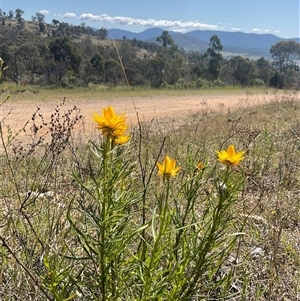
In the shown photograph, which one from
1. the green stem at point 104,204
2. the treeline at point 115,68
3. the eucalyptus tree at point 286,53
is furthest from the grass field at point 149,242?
the eucalyptus tree at point 286,53

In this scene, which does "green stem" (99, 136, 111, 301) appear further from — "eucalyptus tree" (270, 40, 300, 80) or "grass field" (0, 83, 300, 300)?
"eucalyptus tree" (270, 40, 300, 80)

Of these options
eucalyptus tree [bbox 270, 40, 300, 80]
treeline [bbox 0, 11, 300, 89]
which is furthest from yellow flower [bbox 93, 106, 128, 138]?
eucalyptus tree [bbox 270, 40, 300, 80]

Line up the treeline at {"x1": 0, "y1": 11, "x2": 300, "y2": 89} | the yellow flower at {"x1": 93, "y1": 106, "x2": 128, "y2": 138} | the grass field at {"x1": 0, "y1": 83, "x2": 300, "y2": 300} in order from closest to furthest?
1. the yellow flower at {"x1": 93, "y1": 106, "x2": 128, "y2": 138}
2. the grass field at {"x1": 0, "y1": 83, "x2": 300, "y2": 300}
3. the treeline at {"x1": 0, "y1": 11, "x2": 300, "y2": 89}

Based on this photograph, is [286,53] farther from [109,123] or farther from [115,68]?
[109,123]

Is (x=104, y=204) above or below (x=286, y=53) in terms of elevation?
below

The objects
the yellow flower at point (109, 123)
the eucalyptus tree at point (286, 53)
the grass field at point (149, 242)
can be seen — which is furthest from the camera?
the eucalyptus tree at point (286, 53)

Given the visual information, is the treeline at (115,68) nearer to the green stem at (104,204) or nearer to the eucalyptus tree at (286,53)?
the eucalyptus tree at (286,53)

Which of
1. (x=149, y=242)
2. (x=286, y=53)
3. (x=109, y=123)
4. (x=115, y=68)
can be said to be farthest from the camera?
(x=286, y=53)

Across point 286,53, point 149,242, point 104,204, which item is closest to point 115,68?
point 286,53

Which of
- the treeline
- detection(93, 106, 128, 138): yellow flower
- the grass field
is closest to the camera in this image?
detection(93, 106, 128, 138): yellow flower

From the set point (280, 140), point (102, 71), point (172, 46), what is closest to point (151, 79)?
point (102, 71)

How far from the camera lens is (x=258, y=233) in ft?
7.15

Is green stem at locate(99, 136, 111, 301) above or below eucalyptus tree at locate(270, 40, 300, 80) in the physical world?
below

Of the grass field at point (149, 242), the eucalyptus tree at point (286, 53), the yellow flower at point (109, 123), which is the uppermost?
the eucalyptus tree at point (286, 53)
